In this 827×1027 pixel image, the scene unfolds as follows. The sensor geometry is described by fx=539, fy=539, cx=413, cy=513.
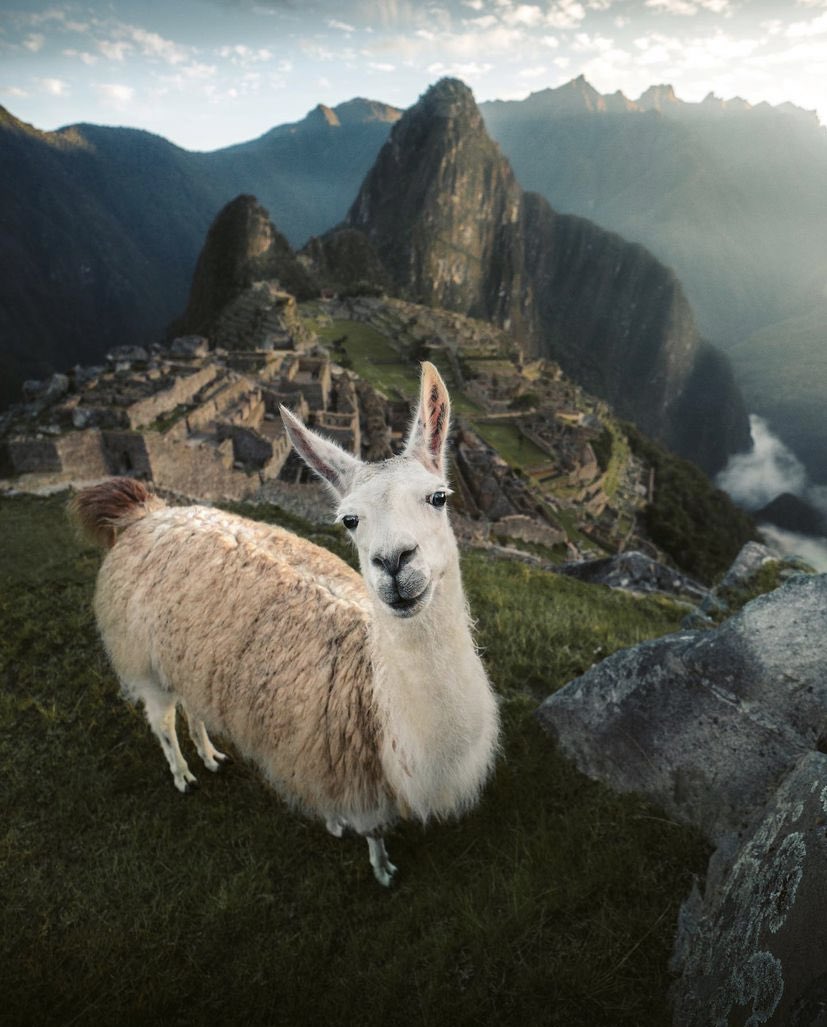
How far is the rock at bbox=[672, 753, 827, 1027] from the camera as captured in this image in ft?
5.89

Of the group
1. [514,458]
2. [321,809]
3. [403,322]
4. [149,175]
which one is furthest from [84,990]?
[149,175]

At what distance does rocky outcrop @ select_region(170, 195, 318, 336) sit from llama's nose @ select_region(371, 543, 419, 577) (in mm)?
96129

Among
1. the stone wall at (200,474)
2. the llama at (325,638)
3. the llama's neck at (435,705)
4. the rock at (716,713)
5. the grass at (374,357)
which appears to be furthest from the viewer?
the grass at (374,357)

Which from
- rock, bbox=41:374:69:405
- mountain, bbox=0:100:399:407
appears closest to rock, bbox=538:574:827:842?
rock, bbox=41:374:69:405

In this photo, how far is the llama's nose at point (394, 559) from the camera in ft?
6.93

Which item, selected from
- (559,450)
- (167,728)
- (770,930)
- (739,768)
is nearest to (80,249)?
(559,450)

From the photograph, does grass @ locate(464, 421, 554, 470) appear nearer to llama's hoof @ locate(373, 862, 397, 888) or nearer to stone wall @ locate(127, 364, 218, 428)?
stone wall @ locate(127, 364, 218, 428)

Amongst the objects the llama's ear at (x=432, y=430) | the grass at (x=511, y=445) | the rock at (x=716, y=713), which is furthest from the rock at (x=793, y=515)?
the llama's ear at (x=432, y=430)

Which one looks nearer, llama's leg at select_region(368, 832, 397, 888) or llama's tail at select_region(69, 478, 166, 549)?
llama's leg at select_region(368, 832, 397, 888)

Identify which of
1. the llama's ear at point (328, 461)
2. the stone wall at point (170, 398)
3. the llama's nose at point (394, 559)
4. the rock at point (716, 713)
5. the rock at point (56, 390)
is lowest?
the rock at point (56, 390)

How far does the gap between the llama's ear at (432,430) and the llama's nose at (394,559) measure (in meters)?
0.58

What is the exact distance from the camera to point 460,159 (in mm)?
177500

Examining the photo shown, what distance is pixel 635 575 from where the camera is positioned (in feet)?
36.0

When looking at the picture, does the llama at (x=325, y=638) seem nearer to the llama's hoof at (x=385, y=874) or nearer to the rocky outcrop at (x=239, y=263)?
the llama's hoof at (x=385, y=874)
